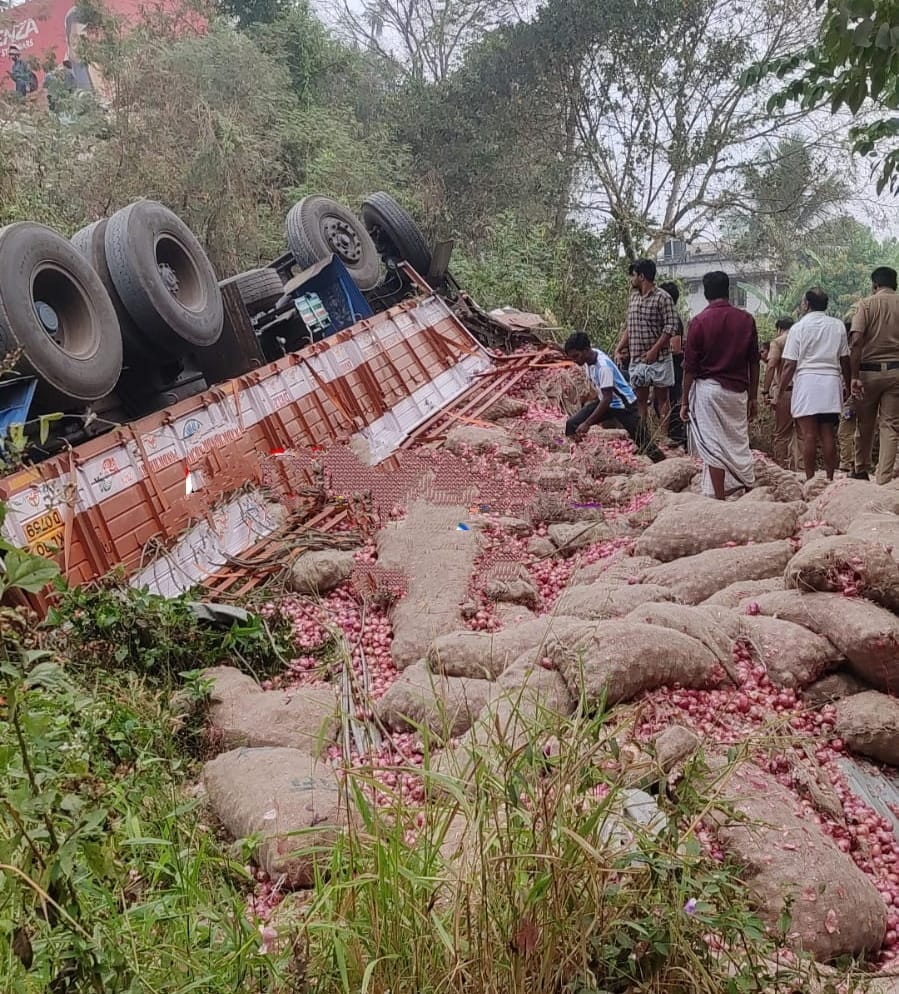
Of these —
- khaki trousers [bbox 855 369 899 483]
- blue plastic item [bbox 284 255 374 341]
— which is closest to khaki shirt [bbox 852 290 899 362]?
khaki trousers [bbox 855 369 899 483]

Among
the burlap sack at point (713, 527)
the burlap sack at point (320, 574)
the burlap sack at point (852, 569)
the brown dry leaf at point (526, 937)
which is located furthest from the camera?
the burlap sack at point (320, 574)

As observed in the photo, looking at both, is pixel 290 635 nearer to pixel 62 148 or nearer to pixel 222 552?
pixel 222 552

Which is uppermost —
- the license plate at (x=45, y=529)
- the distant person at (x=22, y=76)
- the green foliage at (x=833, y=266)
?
the distant person at (x=22, y=76)

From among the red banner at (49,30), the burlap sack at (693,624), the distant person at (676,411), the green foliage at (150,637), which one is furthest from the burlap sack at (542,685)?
the red banner at (49,30)

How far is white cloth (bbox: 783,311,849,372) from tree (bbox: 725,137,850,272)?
14.7 metres

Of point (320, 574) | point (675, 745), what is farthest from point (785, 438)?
point (675, 745)

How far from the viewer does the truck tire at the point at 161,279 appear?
6.97 m

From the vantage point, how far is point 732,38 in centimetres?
1816

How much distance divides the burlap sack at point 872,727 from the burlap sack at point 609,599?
3.04 feet

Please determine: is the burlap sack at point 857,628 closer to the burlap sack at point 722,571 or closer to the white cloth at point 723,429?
the burlap sack at point 722,571

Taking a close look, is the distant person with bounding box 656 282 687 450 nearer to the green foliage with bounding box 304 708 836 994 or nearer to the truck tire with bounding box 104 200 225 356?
the truck tire with bounding box 104 200 225 356

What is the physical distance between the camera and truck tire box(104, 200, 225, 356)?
6969mm

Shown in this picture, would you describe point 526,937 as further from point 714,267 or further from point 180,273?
point 714,267

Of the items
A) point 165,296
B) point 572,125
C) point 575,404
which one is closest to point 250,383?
point 165,296
